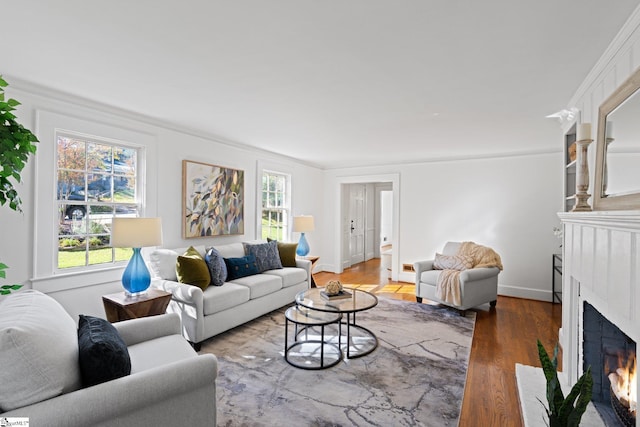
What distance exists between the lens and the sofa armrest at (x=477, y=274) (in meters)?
4.10

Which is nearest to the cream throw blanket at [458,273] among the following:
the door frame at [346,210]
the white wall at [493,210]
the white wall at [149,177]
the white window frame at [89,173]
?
the white wall at [493,210]

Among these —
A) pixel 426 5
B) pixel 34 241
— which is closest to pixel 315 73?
pixel 426 5

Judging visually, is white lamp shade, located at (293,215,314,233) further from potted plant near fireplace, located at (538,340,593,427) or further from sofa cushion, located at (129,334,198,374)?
potted plant near fireplace, located at (538,340,593,427)

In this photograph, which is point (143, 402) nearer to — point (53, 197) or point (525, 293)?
point (53, 197)

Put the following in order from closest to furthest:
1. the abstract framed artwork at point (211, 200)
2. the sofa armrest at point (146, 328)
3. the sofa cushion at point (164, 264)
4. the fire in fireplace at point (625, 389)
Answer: the fire in fireplace at point (625, 389)
the sofa armrest at point (146, 328)
the sofa cushion at point (164, 264)
the abstract framed artwork at point (211, 200)

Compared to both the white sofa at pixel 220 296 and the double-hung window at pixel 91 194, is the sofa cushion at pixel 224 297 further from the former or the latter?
the double-hung window at pixel 91 194

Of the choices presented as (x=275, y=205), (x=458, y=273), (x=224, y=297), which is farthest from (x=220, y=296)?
(x=458, y=273)

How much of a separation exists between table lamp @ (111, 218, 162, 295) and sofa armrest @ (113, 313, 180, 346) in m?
0.88

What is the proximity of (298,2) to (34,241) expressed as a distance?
2.87 metres

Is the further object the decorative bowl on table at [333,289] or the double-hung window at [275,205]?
the double-hung window at [275,205]

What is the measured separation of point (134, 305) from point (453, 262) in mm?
3934

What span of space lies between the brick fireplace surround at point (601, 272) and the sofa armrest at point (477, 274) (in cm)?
154

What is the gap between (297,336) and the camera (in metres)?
3.38

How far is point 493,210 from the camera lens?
5336mm
